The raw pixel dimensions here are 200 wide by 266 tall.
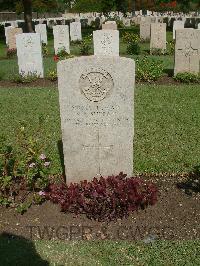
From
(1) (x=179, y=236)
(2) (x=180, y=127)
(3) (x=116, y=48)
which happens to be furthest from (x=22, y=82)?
(1) (x=179, y=236)

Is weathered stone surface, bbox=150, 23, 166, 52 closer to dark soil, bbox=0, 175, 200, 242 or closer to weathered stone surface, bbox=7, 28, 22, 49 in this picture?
weathered stone surface, bbox=7, 28, 22, 49

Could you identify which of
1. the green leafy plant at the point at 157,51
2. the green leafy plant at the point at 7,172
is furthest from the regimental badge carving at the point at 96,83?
the green leafy plant at the point at 157,51

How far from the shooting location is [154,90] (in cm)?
1207

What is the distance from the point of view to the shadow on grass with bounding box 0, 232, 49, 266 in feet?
13.8

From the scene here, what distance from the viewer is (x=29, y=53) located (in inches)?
551

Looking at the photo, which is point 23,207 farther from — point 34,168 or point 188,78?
point 188,78

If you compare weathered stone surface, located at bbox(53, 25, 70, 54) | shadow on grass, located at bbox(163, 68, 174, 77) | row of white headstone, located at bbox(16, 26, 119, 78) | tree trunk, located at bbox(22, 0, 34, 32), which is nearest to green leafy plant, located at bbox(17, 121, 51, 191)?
row of white headstone, located at bbox(16, 26, 119, 78)

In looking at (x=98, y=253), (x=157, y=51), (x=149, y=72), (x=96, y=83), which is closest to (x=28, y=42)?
(x=149, y=72)

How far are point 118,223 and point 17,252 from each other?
4.37 ft

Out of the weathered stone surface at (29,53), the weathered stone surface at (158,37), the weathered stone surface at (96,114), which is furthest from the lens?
the weathered stone surface at (158,37)

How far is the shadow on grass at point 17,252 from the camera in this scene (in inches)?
166

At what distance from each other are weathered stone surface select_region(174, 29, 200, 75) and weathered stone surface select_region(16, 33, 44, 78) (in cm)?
480

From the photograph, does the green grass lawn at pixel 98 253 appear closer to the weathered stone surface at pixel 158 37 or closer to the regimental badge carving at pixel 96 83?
the regimental badge carving at pixel 96 83

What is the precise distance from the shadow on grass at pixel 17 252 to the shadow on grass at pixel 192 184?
2394 millimetres
